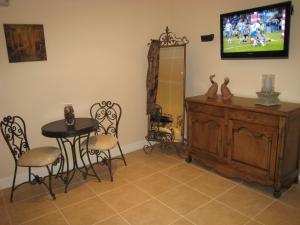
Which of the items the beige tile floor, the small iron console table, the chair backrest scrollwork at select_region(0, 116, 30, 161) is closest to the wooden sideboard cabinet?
the beige tile floor

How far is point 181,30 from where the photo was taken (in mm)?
3947

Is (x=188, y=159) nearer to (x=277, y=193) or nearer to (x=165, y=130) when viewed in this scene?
(x=165, y=130)

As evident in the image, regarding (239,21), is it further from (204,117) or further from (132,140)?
(132,140)

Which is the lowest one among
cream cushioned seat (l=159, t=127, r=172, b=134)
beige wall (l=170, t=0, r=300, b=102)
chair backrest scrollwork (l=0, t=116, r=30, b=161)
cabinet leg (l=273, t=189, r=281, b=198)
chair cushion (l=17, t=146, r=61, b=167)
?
cabinet leg (l=273, t=189, r=281, b=198)

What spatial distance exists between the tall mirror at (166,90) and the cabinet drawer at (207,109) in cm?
40

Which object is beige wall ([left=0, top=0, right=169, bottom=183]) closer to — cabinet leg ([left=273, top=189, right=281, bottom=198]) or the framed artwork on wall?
the framed artwork on wall

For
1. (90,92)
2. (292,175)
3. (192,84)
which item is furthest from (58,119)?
(292,175)

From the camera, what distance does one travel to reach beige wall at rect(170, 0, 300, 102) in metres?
2.75

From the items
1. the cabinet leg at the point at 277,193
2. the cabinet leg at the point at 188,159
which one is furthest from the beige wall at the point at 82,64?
the cabinet leg at the point at 277,193

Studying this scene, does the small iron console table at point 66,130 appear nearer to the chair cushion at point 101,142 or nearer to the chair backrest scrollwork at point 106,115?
the chair cushion at point 101,142

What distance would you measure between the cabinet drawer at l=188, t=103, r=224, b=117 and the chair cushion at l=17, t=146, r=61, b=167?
1766 millimetres

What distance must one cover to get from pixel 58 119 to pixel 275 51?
2.78 metres

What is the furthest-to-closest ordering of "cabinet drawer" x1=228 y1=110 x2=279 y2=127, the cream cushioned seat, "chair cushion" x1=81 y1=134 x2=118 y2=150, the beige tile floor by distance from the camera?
1. the cream cushioned seat
2. "chair cushion" x1=81 y1=134 x2=118 y2=150
3. "cabinet drawer" x1=228 y1=110 x2=279 y2=127
4. the beige tile floor

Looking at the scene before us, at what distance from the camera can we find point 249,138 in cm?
272
